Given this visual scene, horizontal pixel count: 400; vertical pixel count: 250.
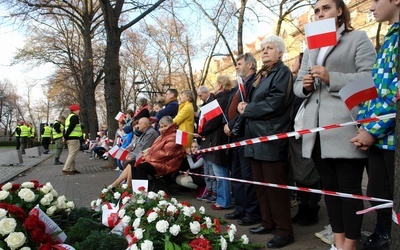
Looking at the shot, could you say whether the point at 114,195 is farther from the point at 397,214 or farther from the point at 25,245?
the point at 397,214

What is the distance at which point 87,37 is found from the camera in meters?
18.2

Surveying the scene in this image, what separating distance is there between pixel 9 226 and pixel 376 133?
9.01 ft

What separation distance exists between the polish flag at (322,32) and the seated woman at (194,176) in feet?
13.0

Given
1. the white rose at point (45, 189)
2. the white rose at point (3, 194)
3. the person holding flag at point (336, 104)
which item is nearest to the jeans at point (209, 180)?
the white rose at point (45, 189)

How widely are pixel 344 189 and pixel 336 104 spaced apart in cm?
67

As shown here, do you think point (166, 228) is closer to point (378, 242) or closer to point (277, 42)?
point (378, 242)

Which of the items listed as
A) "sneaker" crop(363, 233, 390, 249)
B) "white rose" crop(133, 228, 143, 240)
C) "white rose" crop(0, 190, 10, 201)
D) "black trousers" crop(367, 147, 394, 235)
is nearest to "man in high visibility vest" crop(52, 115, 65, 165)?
"white rose" crop(0, 190, 10, 201)

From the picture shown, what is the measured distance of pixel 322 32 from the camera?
8.84 feet

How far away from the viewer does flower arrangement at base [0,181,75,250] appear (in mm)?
2641

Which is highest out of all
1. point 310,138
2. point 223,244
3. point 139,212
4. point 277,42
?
point 277,42

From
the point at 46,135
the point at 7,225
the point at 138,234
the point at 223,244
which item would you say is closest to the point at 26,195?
the point at 7,225

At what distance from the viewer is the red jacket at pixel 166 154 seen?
6281 mm

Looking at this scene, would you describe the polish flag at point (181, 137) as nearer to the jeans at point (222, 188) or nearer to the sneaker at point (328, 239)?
the jeans at point (222, 188)

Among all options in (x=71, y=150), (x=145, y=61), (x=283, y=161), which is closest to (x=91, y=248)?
(x=283, y=161)
